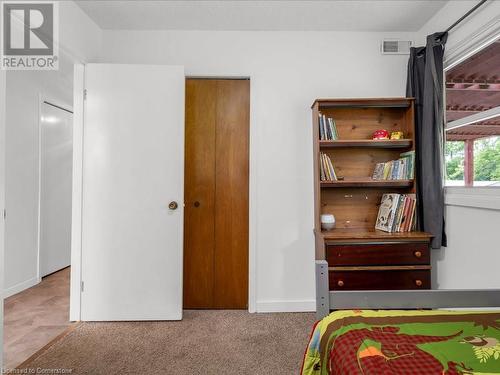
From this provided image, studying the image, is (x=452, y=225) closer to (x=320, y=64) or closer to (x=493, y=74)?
(x=493, y=74)

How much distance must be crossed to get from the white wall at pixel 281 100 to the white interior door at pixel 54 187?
177cm

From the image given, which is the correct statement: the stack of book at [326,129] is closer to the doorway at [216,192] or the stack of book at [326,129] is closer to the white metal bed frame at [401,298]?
the doorway at [216,192]

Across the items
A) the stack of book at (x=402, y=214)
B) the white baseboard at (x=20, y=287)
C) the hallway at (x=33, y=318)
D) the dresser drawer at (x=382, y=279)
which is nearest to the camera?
the hallway at (x=33, y=318)

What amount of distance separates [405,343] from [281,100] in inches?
91.1

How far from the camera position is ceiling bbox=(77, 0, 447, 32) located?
240cm

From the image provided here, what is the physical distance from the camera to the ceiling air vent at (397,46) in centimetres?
284

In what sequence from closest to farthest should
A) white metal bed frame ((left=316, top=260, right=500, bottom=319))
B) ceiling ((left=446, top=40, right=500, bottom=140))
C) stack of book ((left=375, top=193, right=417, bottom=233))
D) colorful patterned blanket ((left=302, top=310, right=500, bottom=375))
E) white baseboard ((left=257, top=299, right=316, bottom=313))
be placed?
1. colorful patterned blanket ((left=302, top=310, right=500, bottom=375))
2. white metal bed frame ((left=316, top=260, right=500, bottom=319))
3. ceiling ((left=446, top=40, right=500, bottom=140))
4. stack of book ((left=375, top=193, right=417, bottom=233))
5. white baseboard ((left=257, top=299, right=316, bottom=313))

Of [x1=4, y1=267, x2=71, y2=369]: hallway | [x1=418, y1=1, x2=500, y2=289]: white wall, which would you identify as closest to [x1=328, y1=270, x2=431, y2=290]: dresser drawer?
[x1=418, y1=1, x2=500, y2=289]: white wall

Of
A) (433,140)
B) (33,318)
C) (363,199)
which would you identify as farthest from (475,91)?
Result: (33,318)

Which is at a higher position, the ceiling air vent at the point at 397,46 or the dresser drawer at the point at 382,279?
the ceiling air vent at the point at 397,46

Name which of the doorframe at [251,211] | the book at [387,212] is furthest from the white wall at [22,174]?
the book at [387,212]

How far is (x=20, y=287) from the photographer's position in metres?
3.31

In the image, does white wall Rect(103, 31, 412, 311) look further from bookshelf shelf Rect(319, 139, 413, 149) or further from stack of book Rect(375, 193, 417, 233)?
stack of book Rect(375, 193, 417, 233)

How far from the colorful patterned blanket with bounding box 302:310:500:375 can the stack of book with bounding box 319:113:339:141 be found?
168 cm
